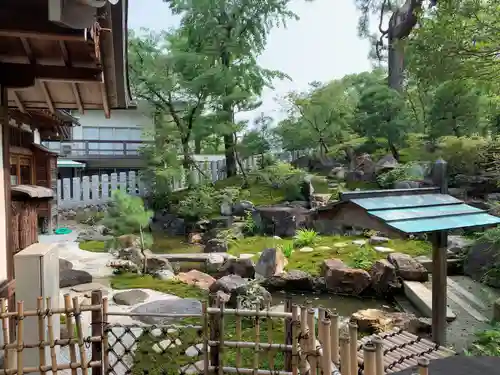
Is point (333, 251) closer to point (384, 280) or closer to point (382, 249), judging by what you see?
point (382, 249)

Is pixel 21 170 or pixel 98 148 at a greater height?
pixel 98 148

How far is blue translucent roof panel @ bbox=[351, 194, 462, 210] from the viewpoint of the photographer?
4203mm

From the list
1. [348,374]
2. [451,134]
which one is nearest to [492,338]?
[348,374]

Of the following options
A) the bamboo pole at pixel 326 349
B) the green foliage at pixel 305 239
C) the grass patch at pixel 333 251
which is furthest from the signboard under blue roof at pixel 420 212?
the green foliage at pixel 305 239

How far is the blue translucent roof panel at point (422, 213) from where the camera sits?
3.98 meters

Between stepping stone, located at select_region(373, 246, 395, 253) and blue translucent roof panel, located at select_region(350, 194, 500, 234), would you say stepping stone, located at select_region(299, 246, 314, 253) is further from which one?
blue translucent roof panel, located at select_region(350, 194, 500, 234)

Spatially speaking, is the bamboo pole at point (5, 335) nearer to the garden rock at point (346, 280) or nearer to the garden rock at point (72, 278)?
the garden rock at point (72, 278)

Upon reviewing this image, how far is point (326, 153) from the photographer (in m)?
15.8

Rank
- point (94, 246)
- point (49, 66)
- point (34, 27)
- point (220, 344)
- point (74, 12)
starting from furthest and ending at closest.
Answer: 1. point (94, 246)
2. point (49, 66)
3. point (220, 344)
4. point (34, 27)
5. point (74, 12)

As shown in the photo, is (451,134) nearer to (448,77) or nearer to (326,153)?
(326,153)

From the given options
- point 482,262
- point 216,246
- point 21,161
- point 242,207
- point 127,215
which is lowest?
point 216,246

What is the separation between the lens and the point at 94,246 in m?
10.5

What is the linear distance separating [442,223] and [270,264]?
417 cm

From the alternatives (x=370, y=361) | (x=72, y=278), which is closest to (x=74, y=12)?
(x=370, y=361)
